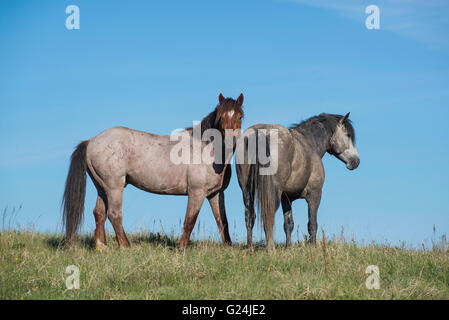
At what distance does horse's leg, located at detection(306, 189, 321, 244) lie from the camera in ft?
34.7

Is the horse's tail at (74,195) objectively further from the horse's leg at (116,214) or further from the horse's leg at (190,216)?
the horse's leg at (190,216)

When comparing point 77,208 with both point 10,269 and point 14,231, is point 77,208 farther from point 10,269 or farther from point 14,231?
point 14,231

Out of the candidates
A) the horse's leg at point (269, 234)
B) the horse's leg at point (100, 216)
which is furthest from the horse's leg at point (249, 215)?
the horse's leg at point (100, 216)

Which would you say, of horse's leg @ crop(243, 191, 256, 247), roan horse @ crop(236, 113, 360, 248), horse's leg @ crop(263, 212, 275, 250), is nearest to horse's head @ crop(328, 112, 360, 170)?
roan horse @ crop(236, 113, 360, 248)

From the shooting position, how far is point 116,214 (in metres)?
10.2

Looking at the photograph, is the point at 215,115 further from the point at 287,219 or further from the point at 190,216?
the point at 287,219

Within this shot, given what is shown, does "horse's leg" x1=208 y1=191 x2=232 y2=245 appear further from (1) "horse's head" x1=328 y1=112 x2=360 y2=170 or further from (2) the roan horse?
(1) "horse's head" x1=328 y1=112 x2=360 y2=170

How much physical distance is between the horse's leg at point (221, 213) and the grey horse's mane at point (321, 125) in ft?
8.06

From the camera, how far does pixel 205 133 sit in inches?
412

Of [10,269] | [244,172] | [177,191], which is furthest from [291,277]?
[10,269]

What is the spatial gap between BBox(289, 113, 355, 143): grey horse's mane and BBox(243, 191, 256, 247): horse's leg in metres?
2.48

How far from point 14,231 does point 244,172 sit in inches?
265
